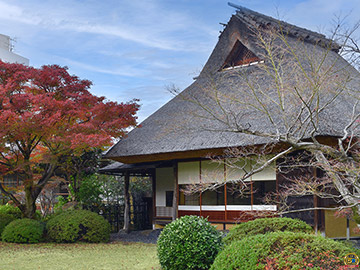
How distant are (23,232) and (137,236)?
12.7 feet

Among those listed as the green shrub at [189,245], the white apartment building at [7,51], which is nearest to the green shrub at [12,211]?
the green shrub at [189,245]

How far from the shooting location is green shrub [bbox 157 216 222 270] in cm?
711

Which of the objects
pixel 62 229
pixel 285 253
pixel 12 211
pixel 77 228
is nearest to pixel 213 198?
pixel 77 228

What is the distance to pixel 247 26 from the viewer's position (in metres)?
14.7

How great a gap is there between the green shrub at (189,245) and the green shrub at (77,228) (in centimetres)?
554

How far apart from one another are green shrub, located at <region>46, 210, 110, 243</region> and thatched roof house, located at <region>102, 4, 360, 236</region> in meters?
2.33

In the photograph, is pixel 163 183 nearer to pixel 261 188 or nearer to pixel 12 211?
pixel 261 188

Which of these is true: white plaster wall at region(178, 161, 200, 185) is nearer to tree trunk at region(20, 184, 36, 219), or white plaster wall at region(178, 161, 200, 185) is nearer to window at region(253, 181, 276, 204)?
window at region(253, 181, 276, 204)

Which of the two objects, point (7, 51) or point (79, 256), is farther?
point (7, 51)

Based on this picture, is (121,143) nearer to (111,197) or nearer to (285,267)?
(111,197)

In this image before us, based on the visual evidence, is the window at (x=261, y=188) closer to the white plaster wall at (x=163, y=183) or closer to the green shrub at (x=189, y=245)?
the white plaster wall at (x=163, y=183)

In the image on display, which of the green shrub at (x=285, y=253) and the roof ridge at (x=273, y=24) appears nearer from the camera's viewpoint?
the green shrub at (x=285, y=253)

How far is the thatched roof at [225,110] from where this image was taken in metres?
10.9

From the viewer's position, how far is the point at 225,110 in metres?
12.5
